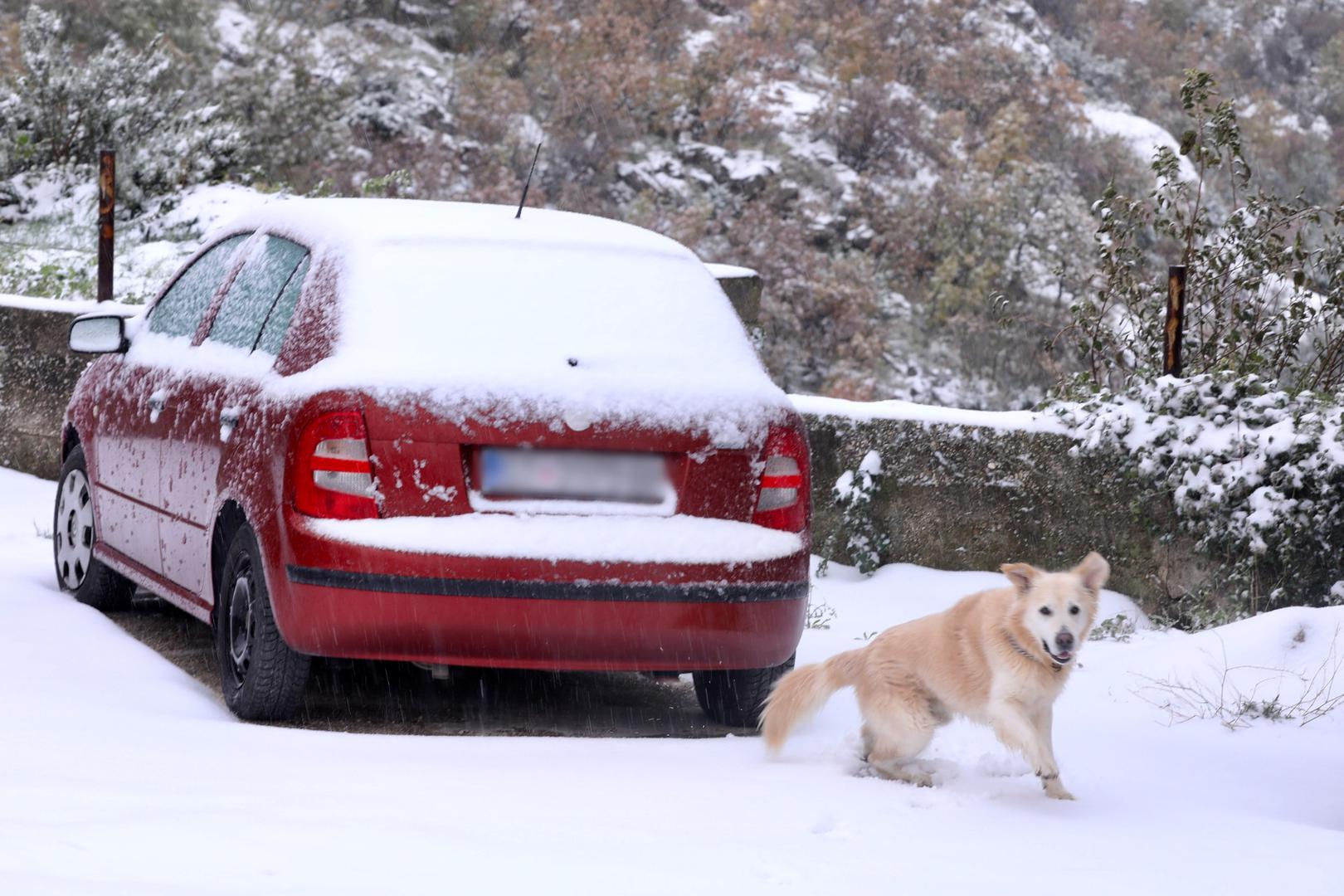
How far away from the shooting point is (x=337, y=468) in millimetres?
4102

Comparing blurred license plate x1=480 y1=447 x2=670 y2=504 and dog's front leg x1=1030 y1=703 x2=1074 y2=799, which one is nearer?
dog's front leg x1=1030 y1=703 x2=1074 y2=799

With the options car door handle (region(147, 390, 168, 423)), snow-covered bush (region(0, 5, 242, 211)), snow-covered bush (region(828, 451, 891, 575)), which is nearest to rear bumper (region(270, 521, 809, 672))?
car door handle (region(147, 390, 168, 423))

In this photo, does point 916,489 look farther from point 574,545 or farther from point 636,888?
point 636,888

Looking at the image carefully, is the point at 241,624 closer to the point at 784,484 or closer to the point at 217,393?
the point at 217,393

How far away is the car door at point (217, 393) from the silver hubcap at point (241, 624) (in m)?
0.21

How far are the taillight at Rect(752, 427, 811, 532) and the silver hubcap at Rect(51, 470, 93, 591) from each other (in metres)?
2.80

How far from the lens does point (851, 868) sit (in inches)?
125

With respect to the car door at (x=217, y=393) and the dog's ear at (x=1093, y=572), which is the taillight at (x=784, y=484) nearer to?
the dog's ear at (x=1093, y=572)

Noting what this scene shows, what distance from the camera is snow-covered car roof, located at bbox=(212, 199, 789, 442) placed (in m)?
4.20

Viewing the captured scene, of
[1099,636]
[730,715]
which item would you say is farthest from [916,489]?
[730,715]

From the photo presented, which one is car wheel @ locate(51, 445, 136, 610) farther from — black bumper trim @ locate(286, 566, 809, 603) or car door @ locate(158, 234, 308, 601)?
black bumper trim @ locate(286, 566, 809, 603)

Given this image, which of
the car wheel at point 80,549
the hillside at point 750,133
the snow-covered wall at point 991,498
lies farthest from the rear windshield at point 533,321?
the hillside at point 750,133

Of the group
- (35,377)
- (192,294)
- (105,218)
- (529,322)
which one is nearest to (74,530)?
(192,294)

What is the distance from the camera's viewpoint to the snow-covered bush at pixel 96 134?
13500 millimetres
